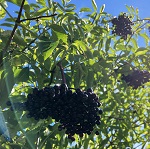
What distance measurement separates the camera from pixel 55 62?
3041 mm

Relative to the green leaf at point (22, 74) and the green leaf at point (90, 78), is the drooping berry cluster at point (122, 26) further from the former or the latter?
the green leaf at point (22, 74)

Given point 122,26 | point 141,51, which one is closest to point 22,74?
point 141,51

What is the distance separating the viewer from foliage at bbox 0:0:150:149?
9.50 ft

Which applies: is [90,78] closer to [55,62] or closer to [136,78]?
[55,62]

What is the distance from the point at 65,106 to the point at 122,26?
2.07 m

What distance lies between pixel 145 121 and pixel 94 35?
5.61 ft

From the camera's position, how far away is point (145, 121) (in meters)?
4.92

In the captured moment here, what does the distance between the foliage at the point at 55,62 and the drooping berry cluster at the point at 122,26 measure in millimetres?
84

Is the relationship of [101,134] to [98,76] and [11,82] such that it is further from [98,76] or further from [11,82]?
[11,82]

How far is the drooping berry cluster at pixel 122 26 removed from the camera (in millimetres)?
4393

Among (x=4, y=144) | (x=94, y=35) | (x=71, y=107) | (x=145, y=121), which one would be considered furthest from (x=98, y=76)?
(x=145, y=121)

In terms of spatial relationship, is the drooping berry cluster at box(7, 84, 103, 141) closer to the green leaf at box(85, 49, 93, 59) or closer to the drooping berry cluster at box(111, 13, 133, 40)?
the green leaf at box(85, 49, 93, 59)

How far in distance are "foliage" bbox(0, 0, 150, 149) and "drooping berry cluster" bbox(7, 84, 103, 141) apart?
0.70ft

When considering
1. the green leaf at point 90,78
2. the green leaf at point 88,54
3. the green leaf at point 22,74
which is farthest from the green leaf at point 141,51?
the green leaf at point 22,74
